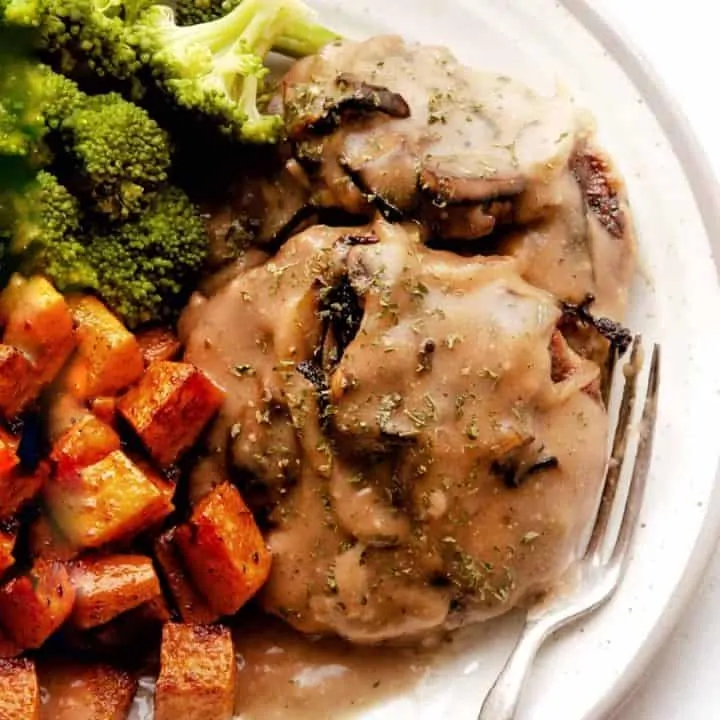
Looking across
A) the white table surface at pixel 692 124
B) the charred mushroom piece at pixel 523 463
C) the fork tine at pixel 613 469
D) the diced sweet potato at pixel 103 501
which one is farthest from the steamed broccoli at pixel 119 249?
the white table surface at pixel 692 124

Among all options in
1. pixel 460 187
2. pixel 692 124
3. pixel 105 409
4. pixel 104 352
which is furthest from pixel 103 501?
pixel 692 124

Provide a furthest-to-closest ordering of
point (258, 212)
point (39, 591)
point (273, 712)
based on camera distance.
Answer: point (258, 212) → point (273, 712) → point (39, 591)

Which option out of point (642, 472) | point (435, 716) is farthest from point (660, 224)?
point (435, 716)

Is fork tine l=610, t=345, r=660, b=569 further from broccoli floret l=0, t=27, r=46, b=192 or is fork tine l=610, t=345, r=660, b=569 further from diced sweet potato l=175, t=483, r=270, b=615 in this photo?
broccoli floret l=0, t=27, r=46, b=192

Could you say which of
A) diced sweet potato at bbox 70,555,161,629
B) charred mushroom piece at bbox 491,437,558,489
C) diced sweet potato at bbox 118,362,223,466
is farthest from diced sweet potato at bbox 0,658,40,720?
charred mushroom piece at bbox 491,437,558,489

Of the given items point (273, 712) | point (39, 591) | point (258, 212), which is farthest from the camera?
point (258, 212)

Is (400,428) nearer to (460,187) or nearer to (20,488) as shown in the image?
(460,187)

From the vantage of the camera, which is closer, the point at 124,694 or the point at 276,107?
the point at 124,694

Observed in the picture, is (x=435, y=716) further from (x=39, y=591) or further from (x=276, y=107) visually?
(x=276, y=107)
